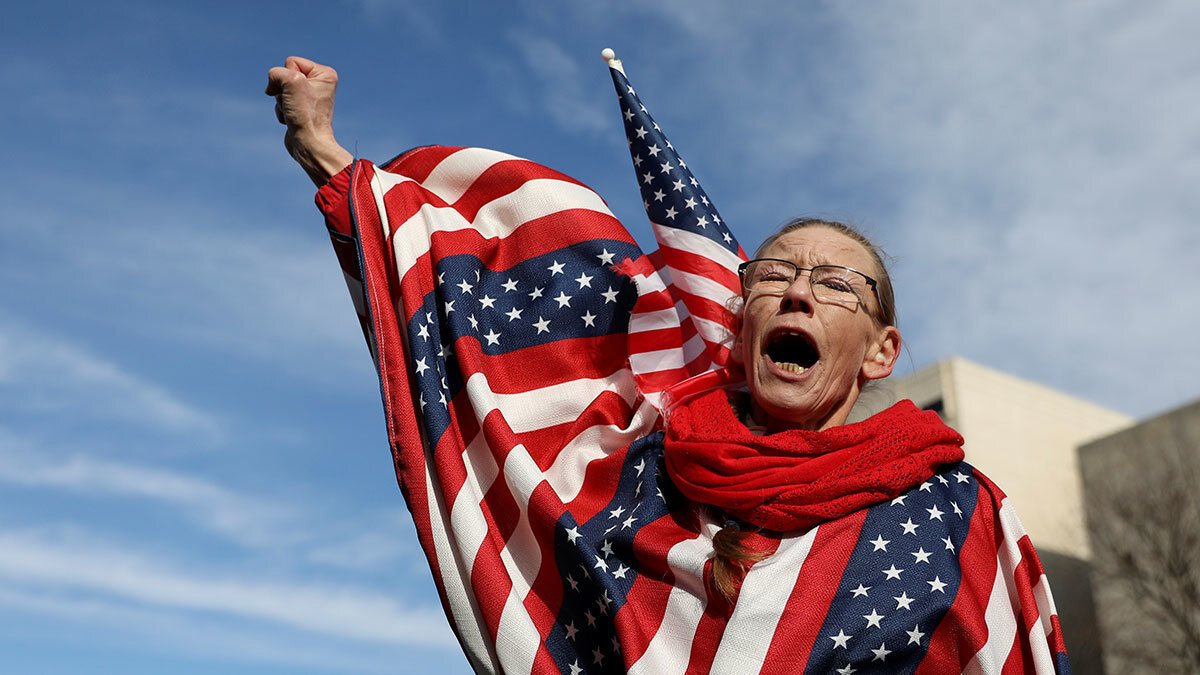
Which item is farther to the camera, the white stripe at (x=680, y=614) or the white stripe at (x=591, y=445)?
the white stripe at (x=591, y=445)

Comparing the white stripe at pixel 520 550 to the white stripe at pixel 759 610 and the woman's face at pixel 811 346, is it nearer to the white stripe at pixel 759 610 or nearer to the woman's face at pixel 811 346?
the white stripe at pixel 759 610

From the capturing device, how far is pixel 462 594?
9.12ft

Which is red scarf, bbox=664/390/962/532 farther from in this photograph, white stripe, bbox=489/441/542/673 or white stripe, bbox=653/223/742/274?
white stripe, bbox=653/223/742/274

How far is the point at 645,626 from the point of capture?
2627 millimetres

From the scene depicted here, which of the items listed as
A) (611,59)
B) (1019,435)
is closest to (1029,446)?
(1019,435)

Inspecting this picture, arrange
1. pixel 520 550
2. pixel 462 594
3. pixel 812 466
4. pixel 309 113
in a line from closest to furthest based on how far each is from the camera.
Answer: pixel 812 466, pixel 462 594, pixel 520 550, pixel 309 113

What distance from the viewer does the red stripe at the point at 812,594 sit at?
241cm

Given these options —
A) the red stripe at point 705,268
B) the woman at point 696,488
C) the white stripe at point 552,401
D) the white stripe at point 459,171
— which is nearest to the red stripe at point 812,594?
the woman at point 696,488

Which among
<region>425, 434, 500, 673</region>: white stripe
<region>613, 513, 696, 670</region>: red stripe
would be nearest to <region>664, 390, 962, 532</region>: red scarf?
<region>613, 513, 696, 670</region>: red stripe

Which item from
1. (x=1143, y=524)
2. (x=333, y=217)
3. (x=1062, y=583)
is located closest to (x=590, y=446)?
(x=333, y=217)

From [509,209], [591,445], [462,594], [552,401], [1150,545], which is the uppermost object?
[1150,545]

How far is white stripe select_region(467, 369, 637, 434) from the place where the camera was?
3.11 meters

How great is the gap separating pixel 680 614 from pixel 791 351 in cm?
84

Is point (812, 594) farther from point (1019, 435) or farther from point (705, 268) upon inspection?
point (1019, 435)
